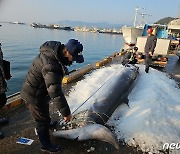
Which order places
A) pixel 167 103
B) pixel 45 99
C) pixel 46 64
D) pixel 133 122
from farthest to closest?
pixel 167 103 → pixel 133 122 → pixel 45 99 → pixel 46 64

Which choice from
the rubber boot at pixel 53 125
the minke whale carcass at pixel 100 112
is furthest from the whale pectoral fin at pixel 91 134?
the rubber boot at pixel 53 125

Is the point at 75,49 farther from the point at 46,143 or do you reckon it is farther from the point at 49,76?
the point at 46,143

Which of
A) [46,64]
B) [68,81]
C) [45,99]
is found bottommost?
[68,81]

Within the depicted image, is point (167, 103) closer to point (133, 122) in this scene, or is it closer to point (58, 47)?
point (133, 122)

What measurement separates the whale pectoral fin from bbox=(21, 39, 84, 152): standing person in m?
0.57

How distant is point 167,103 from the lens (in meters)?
6.03

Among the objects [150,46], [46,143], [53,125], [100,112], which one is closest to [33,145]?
[46,143]

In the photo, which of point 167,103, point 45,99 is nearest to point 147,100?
point 167,103

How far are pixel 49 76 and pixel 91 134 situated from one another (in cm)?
135

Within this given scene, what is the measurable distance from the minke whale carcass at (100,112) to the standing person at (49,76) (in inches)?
26.2

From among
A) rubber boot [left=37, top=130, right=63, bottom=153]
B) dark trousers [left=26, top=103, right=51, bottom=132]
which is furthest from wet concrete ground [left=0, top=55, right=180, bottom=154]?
dark trousers [left=26, top=103, right=51, bottom=132]

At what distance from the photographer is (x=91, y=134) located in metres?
4.01

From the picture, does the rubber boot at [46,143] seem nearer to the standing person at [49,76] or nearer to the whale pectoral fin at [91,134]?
the standing person at [49,76]

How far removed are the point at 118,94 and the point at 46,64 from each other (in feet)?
10.1
